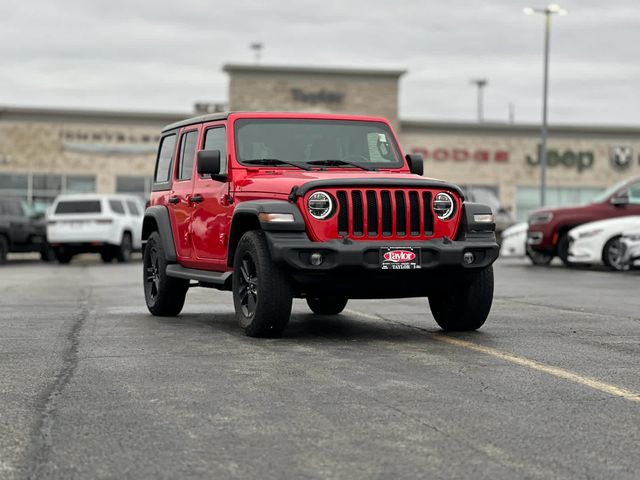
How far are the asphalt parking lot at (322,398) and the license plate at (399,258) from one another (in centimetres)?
60

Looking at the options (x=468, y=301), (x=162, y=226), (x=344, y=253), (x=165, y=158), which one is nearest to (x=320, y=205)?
(x=344, y=253)

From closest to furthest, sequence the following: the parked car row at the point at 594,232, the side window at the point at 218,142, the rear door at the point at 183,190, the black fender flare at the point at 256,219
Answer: the black fender flare at the point at 256,219 → the side window at the point at 218,142 → the rear door at the point at 183,190 → the parked car row at the point at 594,232

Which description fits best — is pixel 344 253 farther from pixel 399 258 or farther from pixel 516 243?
pixel 516 243

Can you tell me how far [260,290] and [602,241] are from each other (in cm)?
1445

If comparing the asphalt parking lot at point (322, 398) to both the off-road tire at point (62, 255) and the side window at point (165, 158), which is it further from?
the off-road tire at point (62, 255)

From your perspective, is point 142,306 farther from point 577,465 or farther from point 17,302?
point 577,465

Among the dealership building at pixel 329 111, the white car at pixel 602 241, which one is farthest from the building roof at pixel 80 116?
the white car at pixel 602 241

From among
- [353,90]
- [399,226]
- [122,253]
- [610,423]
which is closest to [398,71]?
[353,90]

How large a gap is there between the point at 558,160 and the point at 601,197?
116 feet

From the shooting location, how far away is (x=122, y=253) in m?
31.8

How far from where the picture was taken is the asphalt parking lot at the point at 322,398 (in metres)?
5.26

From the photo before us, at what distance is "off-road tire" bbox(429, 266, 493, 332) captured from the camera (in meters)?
10.3

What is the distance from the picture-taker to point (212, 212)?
11047 mm

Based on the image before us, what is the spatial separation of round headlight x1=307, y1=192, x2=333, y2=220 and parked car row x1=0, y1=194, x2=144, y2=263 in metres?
22.1
